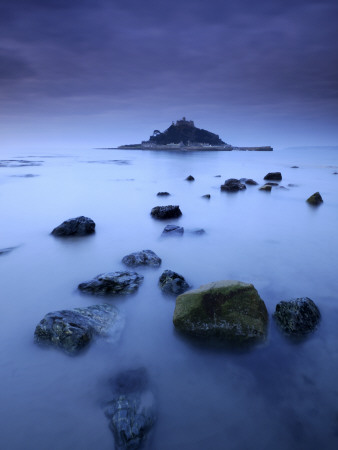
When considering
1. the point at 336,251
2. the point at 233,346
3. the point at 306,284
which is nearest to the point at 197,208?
the point at 336,251

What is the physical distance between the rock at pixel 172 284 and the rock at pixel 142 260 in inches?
33.8

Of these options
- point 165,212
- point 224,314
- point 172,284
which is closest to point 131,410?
point 224,314

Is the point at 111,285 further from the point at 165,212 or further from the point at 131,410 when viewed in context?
the point at 165,212

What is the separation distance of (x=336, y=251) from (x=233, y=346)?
5104mm

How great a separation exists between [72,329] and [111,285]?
4.44ft

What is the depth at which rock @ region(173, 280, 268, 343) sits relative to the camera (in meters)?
3.55

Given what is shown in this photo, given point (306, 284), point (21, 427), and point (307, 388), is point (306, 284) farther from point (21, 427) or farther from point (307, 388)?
point (21, 427)

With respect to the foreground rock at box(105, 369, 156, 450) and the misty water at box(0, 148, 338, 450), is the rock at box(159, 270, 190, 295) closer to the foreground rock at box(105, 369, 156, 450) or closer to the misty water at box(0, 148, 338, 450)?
the misty water at box(0, 148, 338, 450)

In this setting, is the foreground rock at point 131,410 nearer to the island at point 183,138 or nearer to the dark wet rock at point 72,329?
the dark wet rock at point 72,329

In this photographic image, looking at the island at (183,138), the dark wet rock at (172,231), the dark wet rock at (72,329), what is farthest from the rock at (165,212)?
the island at (183,138)

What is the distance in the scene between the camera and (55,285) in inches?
201

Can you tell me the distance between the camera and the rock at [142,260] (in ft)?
18.9

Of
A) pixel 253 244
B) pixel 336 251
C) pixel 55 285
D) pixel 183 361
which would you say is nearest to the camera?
pixel 183 361

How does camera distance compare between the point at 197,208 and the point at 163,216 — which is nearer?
the point at 163,216
